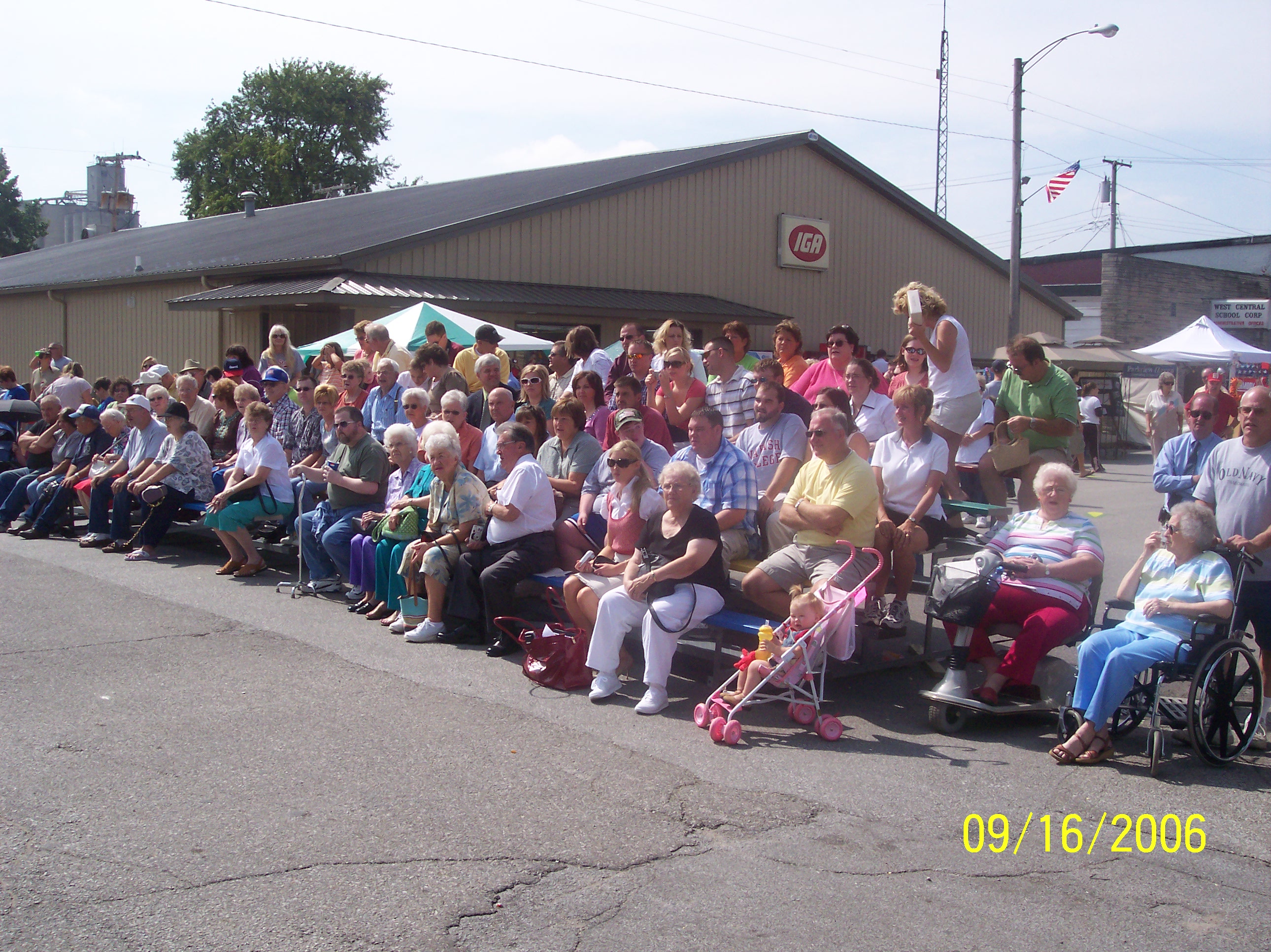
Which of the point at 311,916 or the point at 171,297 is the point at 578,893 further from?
the point at 171,297

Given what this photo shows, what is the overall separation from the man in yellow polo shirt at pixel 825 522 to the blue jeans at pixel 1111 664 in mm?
1369

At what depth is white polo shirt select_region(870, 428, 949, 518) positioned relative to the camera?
706cm

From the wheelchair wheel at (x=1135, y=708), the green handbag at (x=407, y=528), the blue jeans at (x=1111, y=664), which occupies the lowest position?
the wheelchair wheel at (x=1135, y=708)

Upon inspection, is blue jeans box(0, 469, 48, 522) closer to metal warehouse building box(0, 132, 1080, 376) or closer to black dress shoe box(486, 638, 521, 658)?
metal warehouse building box(0, 132, 1080, 376)

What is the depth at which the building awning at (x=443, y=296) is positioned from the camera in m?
17.5

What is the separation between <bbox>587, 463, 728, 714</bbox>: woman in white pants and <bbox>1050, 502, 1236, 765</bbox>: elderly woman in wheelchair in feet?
6.81

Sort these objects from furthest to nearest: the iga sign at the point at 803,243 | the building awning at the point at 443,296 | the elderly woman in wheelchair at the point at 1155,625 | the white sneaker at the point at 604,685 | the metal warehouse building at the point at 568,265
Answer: the iga sign at the point at 803,243, the metal warehouse building at the point at 568,265, the building awning at the point at 443,296, the white sneaker at the point at 604,685, the elderly woman in wheelchair at the point at 1155,625

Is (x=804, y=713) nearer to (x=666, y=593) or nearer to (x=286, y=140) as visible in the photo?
(x=666, y=593)

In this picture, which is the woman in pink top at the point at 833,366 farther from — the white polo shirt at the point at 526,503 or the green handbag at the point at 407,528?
the green handbag at the point at 407,528

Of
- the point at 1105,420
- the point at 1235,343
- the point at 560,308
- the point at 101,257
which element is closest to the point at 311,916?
the point at 560,308

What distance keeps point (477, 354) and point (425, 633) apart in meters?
4.50

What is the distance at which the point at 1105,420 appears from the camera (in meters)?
26.9
